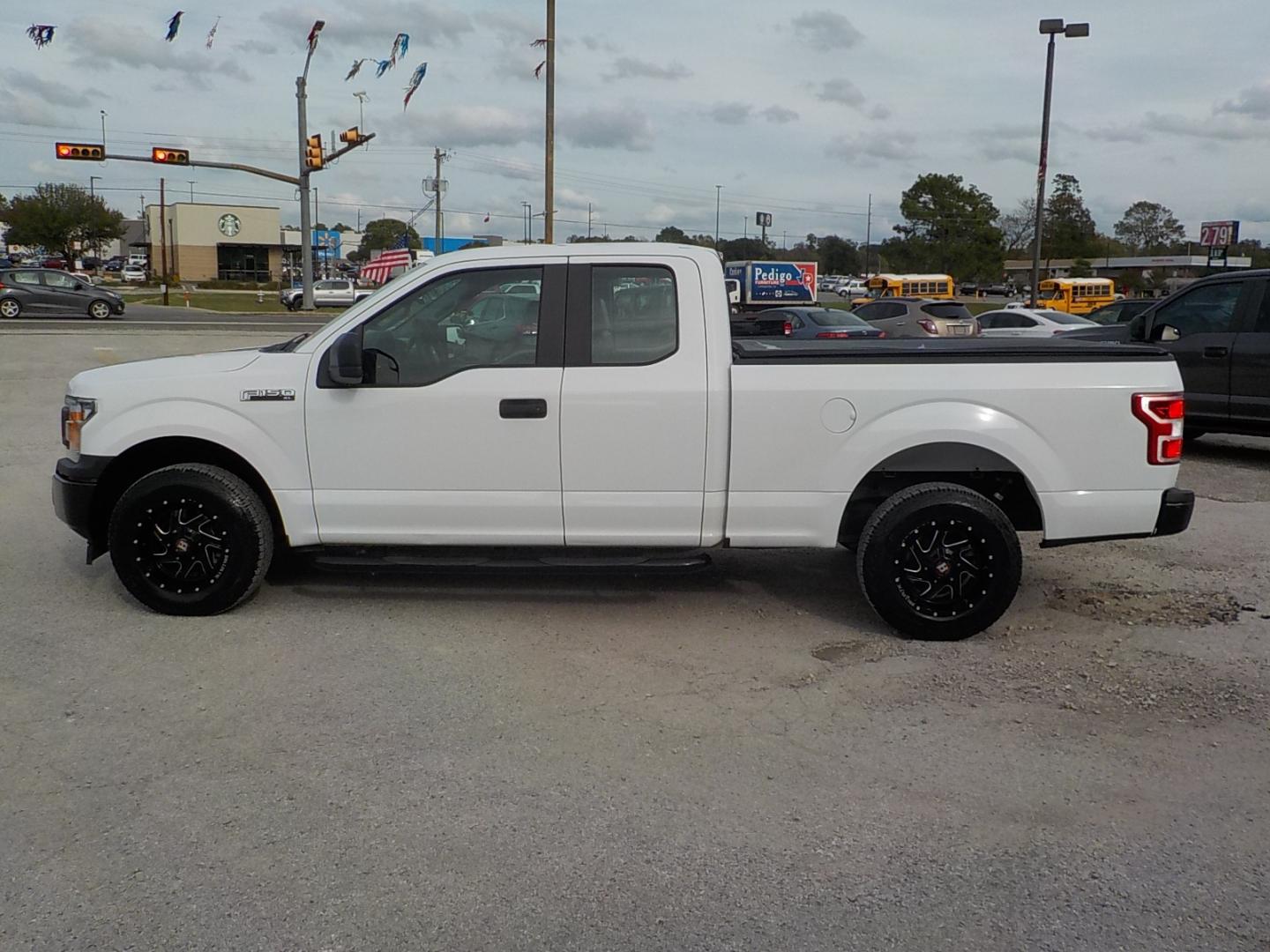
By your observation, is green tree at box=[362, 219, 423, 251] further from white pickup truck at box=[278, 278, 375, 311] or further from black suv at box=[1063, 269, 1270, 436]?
black suv at box=[1063, 269, 1270, 436]

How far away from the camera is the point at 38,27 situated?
1210 inches

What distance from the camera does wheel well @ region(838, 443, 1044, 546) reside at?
5465 mm

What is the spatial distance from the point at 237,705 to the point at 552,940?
219 cm

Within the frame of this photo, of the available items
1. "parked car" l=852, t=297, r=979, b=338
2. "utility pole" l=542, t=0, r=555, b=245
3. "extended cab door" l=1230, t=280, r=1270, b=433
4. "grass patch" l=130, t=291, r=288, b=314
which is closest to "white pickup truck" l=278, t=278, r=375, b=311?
"grass patch" l=130, t=291, r=288, b=314

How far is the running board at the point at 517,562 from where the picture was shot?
5.53 m

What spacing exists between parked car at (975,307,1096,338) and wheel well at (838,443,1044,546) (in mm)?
18497

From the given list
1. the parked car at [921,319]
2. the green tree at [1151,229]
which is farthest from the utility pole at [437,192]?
the green tree at [1151,229]

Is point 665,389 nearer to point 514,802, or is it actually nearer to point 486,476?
point 486,476

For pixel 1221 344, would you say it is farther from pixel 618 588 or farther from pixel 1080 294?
pixel 1080 294

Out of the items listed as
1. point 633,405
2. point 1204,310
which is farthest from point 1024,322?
point 633,405

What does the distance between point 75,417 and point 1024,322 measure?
2335cm

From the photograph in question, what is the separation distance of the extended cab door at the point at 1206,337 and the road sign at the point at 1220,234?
24239 mm

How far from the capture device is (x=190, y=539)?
5.66m

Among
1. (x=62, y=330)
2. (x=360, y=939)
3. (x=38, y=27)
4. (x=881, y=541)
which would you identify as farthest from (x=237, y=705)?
(x=38, y=27)
